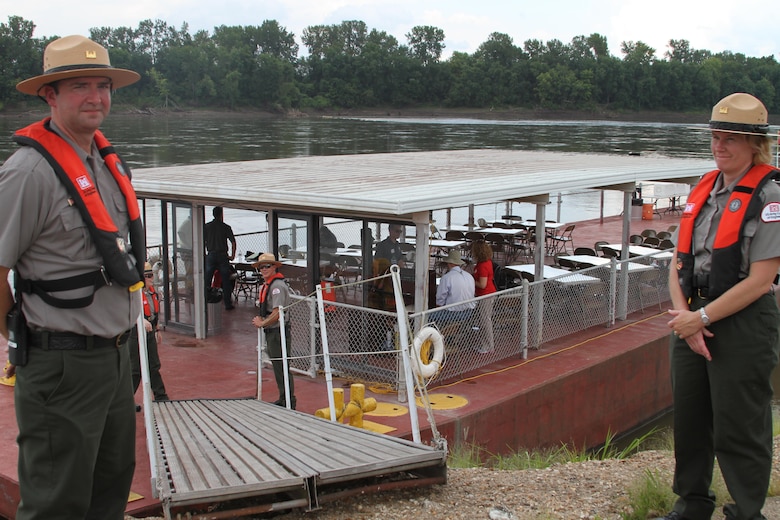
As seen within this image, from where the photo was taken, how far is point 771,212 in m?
3.72

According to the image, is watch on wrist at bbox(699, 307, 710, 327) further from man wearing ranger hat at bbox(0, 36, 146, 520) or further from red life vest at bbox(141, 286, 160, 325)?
red life vest at bbox(141, 286, 160, 325)

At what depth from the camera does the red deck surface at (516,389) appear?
802cm

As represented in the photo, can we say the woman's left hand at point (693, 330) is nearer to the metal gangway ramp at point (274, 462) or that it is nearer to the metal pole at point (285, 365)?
the metal gangway ramp at point (274, 462)

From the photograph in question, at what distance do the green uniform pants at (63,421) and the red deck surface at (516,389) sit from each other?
10.4 ft

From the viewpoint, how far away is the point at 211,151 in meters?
54.6

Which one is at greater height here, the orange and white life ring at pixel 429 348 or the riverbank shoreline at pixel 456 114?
the riverbank shoreline at pixel 456 114

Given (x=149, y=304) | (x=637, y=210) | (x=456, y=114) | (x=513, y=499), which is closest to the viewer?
(x=513, y=499)

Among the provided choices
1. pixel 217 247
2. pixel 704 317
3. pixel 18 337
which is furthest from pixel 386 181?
pixel 18 337

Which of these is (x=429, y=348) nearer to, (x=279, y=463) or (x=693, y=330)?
(x=279, y=463)

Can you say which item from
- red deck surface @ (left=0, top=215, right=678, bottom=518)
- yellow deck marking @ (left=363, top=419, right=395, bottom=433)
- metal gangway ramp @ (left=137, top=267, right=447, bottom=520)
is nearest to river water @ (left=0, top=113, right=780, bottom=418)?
red deck surface @ (left=0, top=215, right=678, bottom=518)

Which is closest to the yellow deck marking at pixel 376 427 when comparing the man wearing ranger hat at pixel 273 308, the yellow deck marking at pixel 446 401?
the yellow deck marking at pixel 446 401

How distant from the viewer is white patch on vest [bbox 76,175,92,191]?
3.19 metres

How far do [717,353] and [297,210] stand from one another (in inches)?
269

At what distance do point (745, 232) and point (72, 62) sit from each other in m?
2.84
